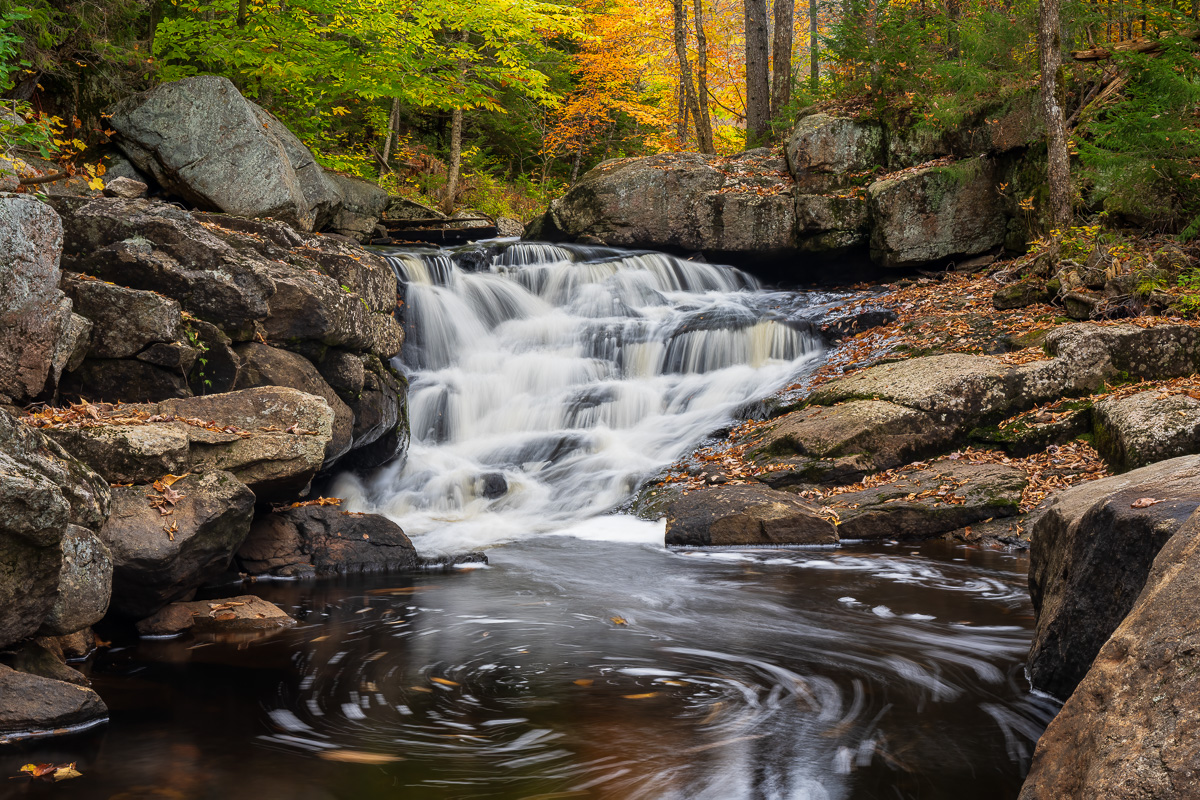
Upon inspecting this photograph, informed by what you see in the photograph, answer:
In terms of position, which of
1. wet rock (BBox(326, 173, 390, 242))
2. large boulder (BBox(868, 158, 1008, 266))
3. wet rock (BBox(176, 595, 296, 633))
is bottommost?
wet rock (BBox(176, 595, 296, 633))

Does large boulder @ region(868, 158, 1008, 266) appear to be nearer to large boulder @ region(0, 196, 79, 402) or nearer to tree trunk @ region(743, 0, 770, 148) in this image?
tree trunk @ region(743, 0, 770, 148)

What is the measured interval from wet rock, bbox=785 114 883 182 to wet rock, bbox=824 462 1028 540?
8300mm

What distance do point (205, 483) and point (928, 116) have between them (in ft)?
40.5

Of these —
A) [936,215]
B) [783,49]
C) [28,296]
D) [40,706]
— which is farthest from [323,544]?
[783,49]

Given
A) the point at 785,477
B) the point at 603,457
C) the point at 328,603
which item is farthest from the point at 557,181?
the point at 328,603

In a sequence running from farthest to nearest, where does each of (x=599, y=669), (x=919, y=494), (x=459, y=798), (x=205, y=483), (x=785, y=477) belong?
(x=785, y=477) → (x=919, y=494) → (x=205, y=483) → (x=599, y=669) → (x=459, y=798)

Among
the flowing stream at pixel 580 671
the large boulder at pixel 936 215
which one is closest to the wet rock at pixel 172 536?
the flowing stream at pixel 580 671

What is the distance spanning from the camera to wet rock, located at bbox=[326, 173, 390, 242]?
1580 cm

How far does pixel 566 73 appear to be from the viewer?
24.0 m

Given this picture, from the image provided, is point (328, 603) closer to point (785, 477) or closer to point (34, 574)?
point (34, 574)

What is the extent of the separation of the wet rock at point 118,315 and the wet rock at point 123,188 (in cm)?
471

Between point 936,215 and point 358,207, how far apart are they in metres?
10.7

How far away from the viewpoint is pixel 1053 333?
31.2 feet

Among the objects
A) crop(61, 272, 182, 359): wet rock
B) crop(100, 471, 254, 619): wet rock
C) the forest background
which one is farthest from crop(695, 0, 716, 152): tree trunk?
crop(100, 471, 254, 619): wet rock
